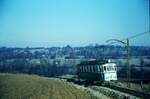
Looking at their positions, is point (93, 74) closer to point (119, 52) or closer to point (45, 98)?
point (45, 98)

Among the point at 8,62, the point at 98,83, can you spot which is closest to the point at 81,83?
the point at 98,83

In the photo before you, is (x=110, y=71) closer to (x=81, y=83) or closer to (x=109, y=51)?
(x=81, y=83)

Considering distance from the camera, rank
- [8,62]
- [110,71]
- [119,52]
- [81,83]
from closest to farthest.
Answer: [110,71] → [81,83] → [8,62] → [119,52]

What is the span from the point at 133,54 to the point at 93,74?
97634 millimetres

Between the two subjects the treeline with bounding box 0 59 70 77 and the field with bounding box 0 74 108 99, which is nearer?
the field with bounding box 0 74 108 99

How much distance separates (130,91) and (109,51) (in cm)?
11180

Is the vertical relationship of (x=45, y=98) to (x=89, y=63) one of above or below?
below

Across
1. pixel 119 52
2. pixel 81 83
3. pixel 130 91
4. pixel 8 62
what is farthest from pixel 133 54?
pixel 130 91

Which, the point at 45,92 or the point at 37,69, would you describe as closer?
the point at 45,92

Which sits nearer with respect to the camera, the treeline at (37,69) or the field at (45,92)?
the field at (45,92)

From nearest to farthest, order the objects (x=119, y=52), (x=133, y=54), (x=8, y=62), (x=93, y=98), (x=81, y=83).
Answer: (x=93, y=98), (x=81, y=83), (x=8, y=62), (x=133, y=54), (x=119, y=52)

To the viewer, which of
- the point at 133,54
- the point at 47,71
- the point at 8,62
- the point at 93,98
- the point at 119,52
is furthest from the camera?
the point at 119,52

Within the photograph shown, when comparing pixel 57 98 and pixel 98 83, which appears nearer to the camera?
pixel 57 98

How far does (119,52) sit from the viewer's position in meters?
137
